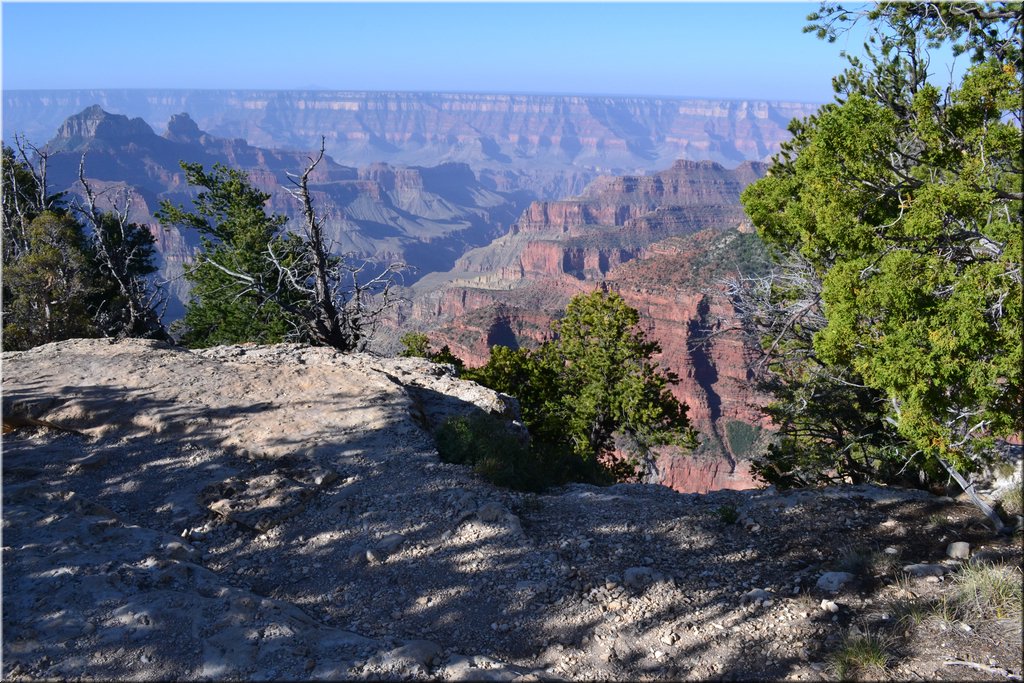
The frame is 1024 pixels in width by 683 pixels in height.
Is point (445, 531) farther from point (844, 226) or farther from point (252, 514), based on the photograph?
point (844, 226)

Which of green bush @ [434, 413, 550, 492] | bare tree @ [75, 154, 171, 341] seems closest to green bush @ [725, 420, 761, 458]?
bare tree @ [75, 154, 171, 341]

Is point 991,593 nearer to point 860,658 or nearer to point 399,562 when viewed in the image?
point 860,658

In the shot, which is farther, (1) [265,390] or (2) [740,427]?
(2) [740,427]

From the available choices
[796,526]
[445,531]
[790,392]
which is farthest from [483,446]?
[790,392]

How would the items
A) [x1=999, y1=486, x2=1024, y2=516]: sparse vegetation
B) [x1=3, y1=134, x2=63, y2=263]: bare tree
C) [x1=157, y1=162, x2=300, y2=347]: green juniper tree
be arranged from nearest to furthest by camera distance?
[x1=999, y1=486, x2=1024, y2=516]: sparse vegetation
[x1=3, y1=134, x2=63, y2=263]: bare tree
[x1=157, y1=162, x2=300, y2=347]: green juniper tree

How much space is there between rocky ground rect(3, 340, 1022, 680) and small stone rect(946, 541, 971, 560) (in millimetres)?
33

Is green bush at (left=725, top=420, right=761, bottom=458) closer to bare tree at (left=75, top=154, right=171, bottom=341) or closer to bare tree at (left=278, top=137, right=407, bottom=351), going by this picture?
bare tree at (left=278, top=137, right=407, bottom=351)

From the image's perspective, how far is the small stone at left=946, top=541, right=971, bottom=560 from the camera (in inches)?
330

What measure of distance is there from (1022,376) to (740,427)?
86589 mm

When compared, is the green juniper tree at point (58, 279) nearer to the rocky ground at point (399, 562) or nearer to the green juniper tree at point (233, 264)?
the green juniper tree at point (233, 264)

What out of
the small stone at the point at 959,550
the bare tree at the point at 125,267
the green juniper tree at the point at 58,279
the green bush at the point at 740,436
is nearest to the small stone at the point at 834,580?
the small stone at the point at 959,550

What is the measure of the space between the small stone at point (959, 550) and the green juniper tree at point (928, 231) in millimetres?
1047

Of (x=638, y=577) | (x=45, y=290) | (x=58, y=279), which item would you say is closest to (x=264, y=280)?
(x=58, y=279)

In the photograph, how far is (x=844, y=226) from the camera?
10750 mm
